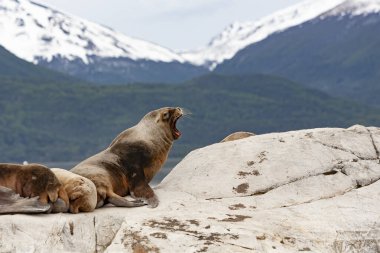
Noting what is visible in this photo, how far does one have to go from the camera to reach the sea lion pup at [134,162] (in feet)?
49.3

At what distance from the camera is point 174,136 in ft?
57.2

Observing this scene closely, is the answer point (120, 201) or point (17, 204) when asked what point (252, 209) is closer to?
point (120, 201)

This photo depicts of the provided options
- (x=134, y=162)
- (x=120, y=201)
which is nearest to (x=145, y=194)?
(x=120, y=201)

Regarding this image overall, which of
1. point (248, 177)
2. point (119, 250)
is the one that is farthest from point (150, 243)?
point (248, 177)

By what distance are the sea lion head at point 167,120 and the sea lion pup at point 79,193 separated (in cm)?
330

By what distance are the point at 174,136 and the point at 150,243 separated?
4.86 m

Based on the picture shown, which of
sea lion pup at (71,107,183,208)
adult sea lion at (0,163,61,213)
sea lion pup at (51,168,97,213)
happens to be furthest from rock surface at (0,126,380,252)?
adult sea lion at (0,163,61,213)

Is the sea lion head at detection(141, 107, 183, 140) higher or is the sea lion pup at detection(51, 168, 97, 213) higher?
the sea lion head at detection(141, 107, 183, 140)

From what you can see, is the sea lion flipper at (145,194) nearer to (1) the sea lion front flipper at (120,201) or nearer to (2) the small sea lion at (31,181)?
(1) the sea lion front flipper at (120,201)

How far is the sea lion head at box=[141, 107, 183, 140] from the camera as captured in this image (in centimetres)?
1742

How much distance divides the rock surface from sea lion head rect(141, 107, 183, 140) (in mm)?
678

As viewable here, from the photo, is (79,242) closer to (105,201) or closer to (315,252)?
(105,201)

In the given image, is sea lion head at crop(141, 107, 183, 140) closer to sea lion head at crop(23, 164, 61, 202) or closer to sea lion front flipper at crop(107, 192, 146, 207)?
sea lion front flipper at crop(107, 192, 146, 207)

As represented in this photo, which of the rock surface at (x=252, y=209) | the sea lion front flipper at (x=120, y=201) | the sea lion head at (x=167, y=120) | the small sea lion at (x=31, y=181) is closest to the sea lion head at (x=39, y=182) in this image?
the small sea lion at (x=31, y=181)
